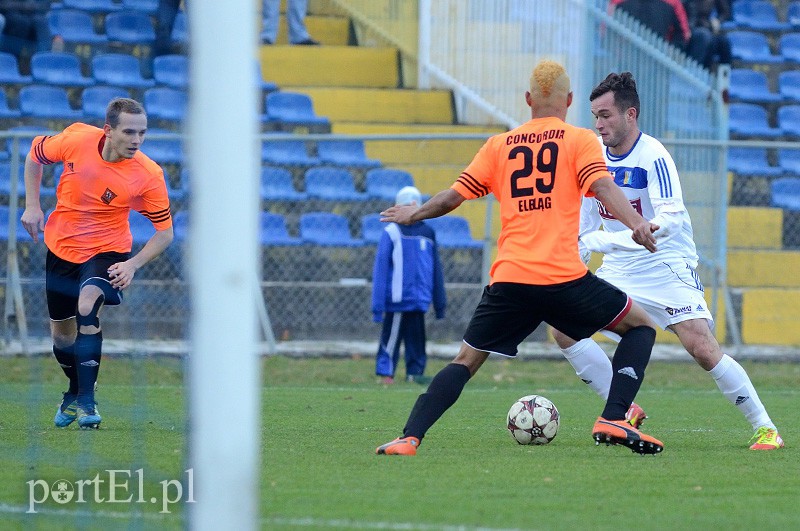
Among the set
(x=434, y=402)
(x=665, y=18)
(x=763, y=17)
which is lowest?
(x=434, y=402)

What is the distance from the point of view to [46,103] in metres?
15.5

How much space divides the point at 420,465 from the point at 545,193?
1539 mm

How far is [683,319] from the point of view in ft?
25.1

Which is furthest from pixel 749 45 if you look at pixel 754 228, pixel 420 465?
pixel 420 465

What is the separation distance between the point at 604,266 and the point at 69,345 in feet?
11.5

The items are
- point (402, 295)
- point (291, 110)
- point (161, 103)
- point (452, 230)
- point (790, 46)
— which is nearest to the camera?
point (402, 295)

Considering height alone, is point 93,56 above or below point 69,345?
above

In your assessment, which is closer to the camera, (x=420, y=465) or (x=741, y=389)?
(x=420, y=465)

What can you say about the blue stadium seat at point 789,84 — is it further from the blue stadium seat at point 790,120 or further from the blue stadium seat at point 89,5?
the blue stadium seat at point 89,5

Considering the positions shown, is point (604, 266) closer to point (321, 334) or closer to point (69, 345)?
point (69, 345)

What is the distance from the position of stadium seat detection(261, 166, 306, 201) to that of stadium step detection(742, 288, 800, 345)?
5298mm

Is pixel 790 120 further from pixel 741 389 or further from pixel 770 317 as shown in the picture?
pixel 741 389

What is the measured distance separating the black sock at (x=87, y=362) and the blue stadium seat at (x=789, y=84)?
1393cm

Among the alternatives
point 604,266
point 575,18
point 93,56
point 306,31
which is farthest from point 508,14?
point 604,266
